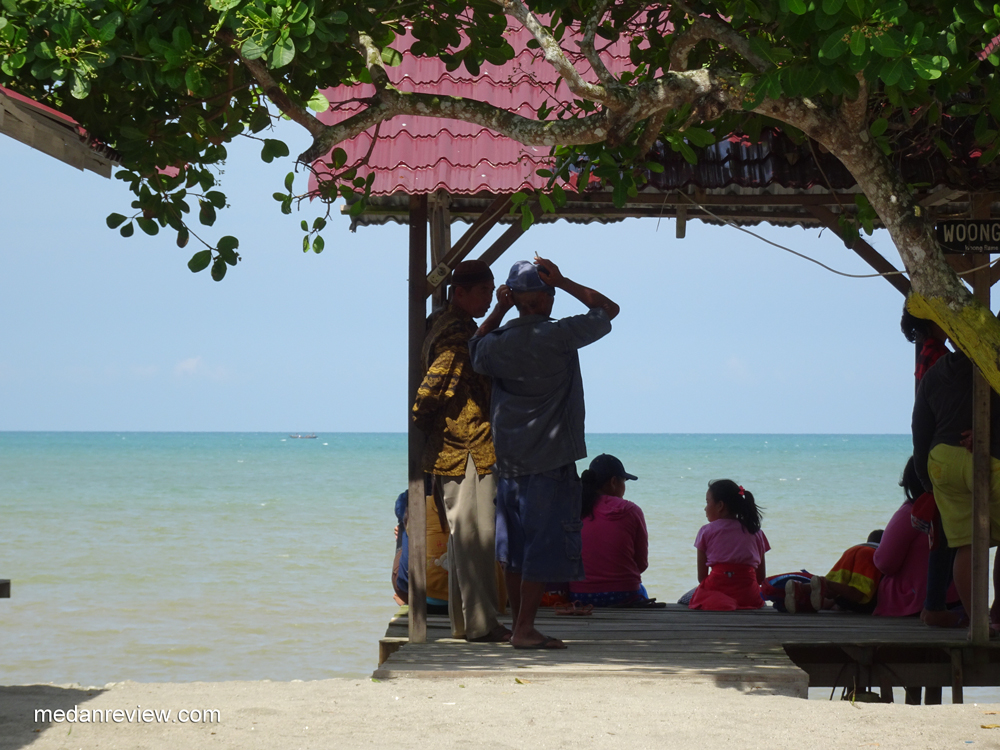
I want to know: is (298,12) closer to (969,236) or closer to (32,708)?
(32,708)

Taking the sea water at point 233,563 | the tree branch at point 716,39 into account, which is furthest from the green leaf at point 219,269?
the sea water at point 233,563

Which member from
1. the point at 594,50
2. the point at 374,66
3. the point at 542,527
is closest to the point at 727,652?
the point at 542,527

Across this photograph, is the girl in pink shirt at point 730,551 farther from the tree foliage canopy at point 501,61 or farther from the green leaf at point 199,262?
the green leaf at point 199,262

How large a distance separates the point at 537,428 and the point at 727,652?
56.8 inches

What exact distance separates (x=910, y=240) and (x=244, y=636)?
7.42 meters

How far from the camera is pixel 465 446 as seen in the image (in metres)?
5.35

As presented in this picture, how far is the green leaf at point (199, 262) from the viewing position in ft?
14.6

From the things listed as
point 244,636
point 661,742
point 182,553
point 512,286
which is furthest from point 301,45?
point 182,553

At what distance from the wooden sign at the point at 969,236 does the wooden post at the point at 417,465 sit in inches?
99.2

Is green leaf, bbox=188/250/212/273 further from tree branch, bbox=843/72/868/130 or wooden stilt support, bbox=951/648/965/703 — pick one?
wooden stilt support, bbox=951/648/965/703

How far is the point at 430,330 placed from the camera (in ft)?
18.4

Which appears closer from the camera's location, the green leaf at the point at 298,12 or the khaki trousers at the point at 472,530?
the green leaf at the point at 298,12

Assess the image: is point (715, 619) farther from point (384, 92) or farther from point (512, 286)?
point (384, 92)

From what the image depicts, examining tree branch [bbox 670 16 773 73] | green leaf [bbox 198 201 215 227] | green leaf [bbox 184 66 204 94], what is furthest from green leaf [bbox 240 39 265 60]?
tree branch [bbox 670 16 773 73]
